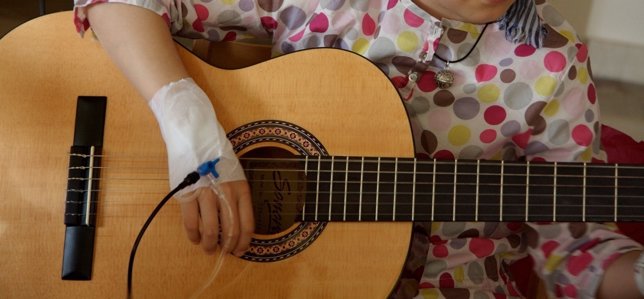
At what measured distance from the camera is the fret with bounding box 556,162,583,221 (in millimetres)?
986

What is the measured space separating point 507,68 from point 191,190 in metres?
0.58

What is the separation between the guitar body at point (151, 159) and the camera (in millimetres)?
916

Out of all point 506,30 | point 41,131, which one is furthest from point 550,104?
point 41,131

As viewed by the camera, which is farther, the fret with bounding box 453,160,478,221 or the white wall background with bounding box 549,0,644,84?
the white wall background with bounding box 549,0,644,84

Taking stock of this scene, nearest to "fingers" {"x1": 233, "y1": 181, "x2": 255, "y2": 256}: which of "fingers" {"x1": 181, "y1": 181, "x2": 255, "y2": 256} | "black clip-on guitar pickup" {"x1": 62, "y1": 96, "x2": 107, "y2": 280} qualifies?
"fingers" {"x1": 181, "y1": 181, "x2": 255, "y2": 256}

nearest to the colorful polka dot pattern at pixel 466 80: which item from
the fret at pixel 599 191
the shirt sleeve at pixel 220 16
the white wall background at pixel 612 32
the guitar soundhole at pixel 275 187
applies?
the shirt sleeve at pixel 220 16

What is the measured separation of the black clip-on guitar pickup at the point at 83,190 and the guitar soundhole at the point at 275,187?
0.23 metres

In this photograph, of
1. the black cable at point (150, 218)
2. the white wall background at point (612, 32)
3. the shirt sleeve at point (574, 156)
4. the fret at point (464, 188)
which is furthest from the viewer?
the white wall background at point (612, 32)

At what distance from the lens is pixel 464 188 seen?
38.1 inches

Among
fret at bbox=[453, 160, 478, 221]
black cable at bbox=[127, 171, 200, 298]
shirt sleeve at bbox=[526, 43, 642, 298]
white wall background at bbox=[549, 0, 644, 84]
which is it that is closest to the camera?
black cable at bbox=[127, 171, 200, 298]

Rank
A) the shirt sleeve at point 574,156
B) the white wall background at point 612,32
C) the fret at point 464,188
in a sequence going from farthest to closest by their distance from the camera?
the white wall background at point 612,32
the shirt sleeve at point 574,156
the fret at point 464,188

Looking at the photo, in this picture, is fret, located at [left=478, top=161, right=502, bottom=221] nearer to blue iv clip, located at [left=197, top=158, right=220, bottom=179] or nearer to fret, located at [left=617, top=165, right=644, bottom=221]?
fret, located at [left=617, top=165, right=644, bottom=221]

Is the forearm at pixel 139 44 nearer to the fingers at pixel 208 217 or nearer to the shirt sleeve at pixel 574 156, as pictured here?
→ the fingers at pixel 208 217

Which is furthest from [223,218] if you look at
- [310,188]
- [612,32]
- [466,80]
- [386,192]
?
[612,32]
